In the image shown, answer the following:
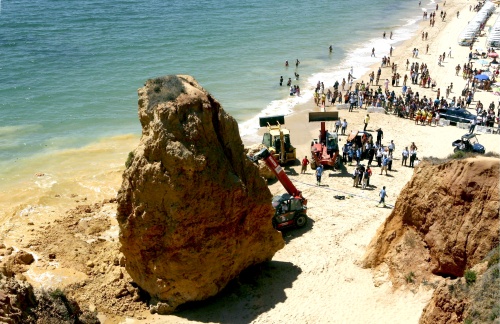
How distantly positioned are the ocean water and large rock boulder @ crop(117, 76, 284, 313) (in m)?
17.5

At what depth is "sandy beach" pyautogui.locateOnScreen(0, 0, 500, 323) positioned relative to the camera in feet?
54.2

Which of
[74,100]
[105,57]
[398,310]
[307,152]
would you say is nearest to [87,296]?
[398,310]

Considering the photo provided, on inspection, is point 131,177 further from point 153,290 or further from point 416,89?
point 416,89

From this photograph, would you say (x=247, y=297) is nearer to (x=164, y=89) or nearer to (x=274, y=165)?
(x=274, y=165)

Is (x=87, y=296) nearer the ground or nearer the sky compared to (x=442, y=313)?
nearer the ground

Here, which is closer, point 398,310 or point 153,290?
point 398,310

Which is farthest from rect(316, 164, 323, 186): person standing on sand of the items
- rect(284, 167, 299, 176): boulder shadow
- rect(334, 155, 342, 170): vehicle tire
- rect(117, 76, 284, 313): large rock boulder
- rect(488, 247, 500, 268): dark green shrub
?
rect(488, 247, 500, 268): dark green shrub

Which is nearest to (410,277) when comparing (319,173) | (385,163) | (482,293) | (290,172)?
(482,293)

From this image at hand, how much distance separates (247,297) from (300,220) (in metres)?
5.57

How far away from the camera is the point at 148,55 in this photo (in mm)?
55344

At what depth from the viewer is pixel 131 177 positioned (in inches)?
655

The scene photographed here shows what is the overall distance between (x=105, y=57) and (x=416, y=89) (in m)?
31.9

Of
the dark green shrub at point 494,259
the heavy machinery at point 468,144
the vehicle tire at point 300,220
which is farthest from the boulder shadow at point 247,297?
the heavy machinery at point 468,144

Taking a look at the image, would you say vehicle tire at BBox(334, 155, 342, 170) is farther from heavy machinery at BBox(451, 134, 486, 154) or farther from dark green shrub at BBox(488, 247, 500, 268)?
dark green shrub at BBox(488, 247, 500, 268)
